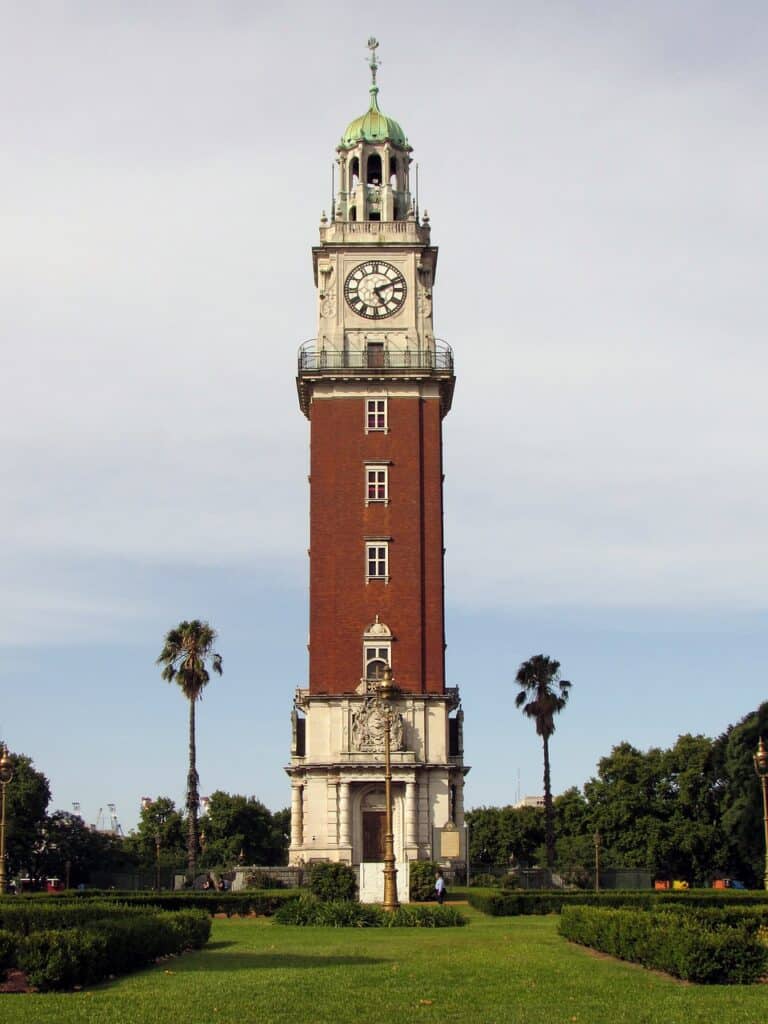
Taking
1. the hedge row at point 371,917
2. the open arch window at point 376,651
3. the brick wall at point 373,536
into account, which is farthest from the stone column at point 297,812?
the hedge row at point 371,917

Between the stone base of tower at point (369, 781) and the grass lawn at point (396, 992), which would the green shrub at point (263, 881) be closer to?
the stone base of tower at point (369, 781)

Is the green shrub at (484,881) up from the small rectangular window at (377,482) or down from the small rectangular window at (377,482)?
down

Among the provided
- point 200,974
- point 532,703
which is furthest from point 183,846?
point 200,974

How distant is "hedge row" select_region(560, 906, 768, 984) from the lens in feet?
72.8

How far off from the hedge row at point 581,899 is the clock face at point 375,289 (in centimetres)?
3356

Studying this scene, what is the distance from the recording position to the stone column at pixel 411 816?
63.7 m

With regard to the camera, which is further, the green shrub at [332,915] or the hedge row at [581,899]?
the hedge row at [581,899]

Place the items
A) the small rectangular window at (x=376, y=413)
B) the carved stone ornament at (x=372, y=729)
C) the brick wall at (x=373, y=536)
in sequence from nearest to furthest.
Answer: the carved stone ornament at (x=372, y=729) → the brick wall at (x=373, y=536) → the small rectangular window at (x=376, y=413)

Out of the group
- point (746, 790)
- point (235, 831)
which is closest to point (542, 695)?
point (746, 790)

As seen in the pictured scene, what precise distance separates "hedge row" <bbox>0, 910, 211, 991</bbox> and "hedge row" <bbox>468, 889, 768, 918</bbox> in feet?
60.8

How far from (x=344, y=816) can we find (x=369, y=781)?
1.99m

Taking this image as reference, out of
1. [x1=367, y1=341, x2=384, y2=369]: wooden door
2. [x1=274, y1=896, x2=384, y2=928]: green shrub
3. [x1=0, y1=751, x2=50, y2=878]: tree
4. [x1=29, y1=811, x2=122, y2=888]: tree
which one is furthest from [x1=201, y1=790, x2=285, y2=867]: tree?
[x1=274, y1=896, x2=384, y2=928]: green shrub

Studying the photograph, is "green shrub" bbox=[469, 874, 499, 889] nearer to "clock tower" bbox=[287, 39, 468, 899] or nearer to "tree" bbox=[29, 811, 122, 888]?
"clock tower" bbox=[287, 39, 468, 899]

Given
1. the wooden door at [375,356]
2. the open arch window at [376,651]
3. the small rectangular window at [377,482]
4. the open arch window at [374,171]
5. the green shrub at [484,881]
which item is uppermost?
the open arch window at [374,171]
